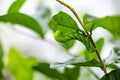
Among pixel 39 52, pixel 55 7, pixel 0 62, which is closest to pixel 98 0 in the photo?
pixel 39 52

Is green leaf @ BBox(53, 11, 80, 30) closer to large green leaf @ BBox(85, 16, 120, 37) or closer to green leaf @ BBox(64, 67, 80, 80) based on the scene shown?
large green leaf @ BBox(85, 16, 120, 37)

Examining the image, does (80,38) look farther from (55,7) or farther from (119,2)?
(119,2)

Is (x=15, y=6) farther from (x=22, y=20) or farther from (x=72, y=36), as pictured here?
(x=72, y=36)

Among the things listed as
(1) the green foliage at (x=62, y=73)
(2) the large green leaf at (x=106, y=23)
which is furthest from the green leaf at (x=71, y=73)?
(2) the large green leaf at (x=106, y=23)

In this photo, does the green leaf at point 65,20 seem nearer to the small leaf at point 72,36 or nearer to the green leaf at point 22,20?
the small leaf at point 72,36

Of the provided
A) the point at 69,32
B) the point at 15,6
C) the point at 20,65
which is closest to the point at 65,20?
the point at 69,32
